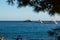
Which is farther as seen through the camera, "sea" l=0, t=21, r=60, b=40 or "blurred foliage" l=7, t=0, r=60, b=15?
"sea" l=0, t=21, r=60, b=40

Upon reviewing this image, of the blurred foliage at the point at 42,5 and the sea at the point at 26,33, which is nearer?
the blurred foliage at the point at 42,5

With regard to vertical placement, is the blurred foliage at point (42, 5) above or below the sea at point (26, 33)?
above

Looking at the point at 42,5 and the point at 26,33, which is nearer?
the point at 42,5

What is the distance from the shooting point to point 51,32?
490 centimetres

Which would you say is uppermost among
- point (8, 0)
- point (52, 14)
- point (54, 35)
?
point (8, 0)

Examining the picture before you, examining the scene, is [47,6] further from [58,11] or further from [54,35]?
[54,35]

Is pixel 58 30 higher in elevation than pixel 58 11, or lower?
lower

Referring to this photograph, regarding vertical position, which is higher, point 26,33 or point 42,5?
point 42,5

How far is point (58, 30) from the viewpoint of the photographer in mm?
4777

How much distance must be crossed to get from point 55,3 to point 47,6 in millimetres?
265

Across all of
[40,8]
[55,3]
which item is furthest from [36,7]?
[55,3]

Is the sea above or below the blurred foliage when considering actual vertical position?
below

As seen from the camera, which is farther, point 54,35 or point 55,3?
point 54,35

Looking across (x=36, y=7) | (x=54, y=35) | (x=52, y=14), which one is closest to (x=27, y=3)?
(x=36, y=7)
